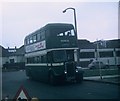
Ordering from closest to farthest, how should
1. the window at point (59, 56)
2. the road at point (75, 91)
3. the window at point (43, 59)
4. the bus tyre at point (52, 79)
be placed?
the road at point (75, 91) < the window at point (59, 56) < the bus tyre at point (52, 79) < the window at point (43, 59)

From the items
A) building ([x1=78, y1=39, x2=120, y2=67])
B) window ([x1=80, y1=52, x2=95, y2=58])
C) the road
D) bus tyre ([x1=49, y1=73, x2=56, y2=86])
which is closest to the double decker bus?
bus tyre ([x1=49, y1=73, x2=56, y2=86])

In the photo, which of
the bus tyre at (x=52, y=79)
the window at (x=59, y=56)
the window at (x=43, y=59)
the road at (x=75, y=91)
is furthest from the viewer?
the window at (x=43, y=59)

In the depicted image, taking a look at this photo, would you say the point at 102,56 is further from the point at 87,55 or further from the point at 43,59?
the point at 43,59

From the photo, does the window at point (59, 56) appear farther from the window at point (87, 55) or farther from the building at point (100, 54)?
the window at point (87, 55)

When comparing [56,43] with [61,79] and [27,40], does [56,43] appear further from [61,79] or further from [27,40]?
[27,40]

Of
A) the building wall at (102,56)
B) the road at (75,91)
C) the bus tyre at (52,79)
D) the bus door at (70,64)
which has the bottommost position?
the road at (75,91)

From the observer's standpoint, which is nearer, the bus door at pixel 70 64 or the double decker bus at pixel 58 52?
the double decker bus at pixel 58 52

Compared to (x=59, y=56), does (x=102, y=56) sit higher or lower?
higher

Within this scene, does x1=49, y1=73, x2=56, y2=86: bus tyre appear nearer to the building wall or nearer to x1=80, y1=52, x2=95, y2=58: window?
the building wall

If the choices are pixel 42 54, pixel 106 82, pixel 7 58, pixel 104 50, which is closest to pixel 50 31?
pixel 42 54

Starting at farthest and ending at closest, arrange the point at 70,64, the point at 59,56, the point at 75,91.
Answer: the point at 70,64
the point at 59,56
the point at 75,91

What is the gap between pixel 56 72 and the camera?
70.6 ft

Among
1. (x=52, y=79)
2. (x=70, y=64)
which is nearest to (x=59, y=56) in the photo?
(x=70, y=64)

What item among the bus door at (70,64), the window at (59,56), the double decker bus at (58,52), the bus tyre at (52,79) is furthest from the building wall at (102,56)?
the window at (59,56)
